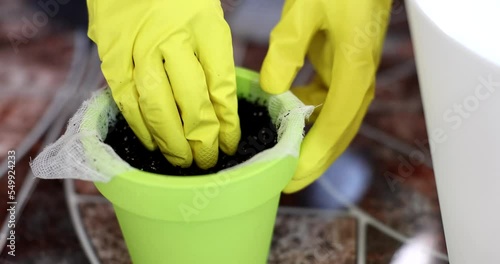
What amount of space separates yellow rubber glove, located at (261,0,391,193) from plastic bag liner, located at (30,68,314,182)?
0.04 metres

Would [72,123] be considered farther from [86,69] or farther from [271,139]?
[86,69]

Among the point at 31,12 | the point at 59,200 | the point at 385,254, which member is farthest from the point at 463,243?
the point at 31,12

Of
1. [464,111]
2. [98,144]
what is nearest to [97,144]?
[98,144]

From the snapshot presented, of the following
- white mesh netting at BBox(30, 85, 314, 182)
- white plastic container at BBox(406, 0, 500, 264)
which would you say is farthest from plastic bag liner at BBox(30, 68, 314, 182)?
white plastic container at BBox(406, 0, 500, 264)

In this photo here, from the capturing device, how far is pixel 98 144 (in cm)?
65

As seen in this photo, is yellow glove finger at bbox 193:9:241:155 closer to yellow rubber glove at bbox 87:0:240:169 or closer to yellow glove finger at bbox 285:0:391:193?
yellow rubber glove at bbox 87:0:240:169

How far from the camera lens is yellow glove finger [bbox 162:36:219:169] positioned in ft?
2.06

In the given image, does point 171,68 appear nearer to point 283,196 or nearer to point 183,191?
point 183,191

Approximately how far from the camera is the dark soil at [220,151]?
716 millimetres

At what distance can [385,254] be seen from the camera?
2.82ft

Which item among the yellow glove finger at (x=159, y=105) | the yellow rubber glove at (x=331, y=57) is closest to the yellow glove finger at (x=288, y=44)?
the yellow rubber glove at (x=331, y=57)

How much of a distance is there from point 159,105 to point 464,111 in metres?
0.31

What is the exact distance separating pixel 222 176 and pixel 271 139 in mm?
136

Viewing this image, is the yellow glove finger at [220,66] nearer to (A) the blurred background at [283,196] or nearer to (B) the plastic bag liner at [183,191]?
(B) the plastic bag liner at [183,191]
